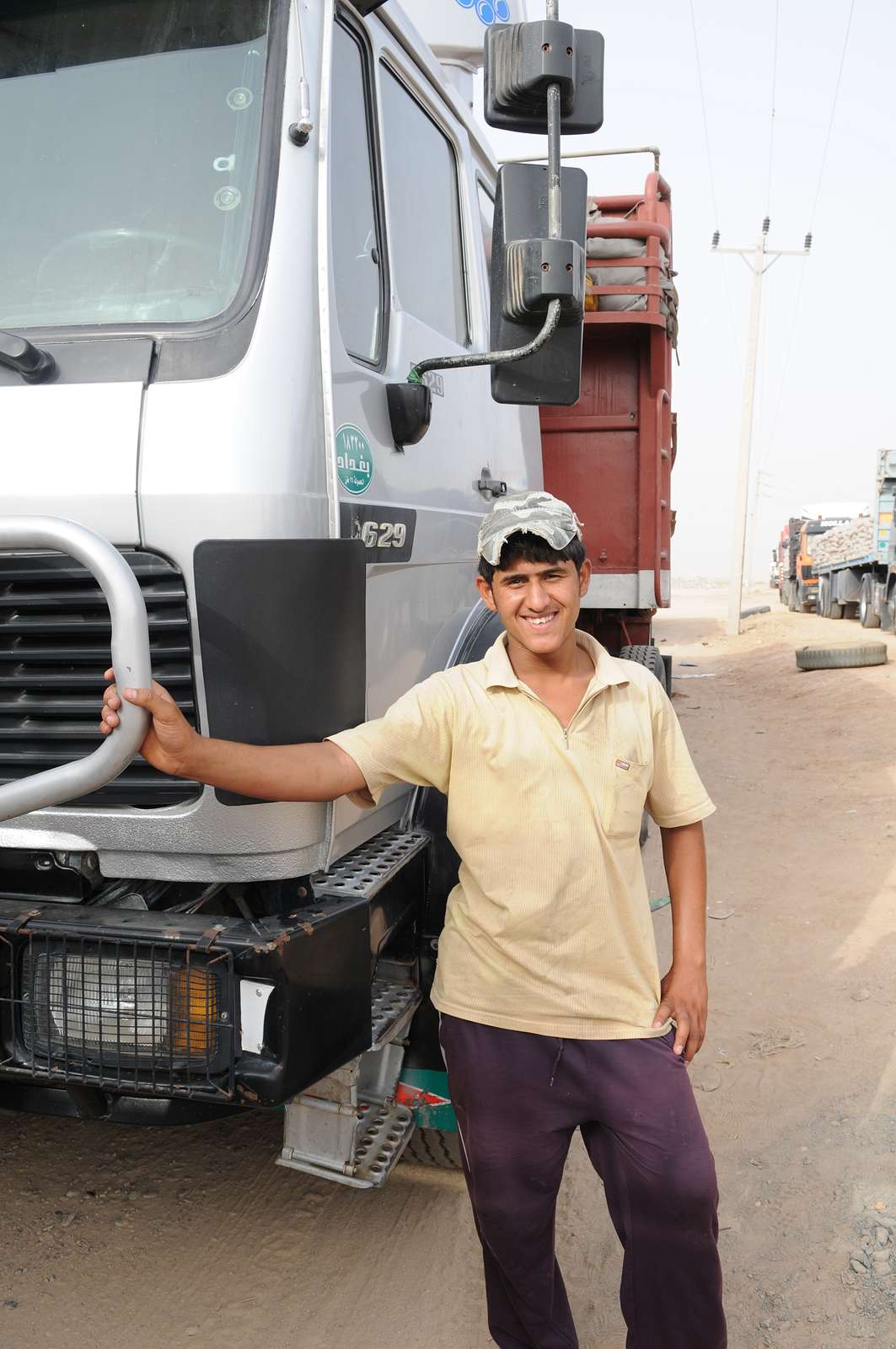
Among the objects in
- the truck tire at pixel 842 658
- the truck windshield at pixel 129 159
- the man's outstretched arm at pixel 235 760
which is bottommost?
the truck tire at pixel 842 658

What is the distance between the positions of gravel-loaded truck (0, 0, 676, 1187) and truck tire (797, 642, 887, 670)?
38.5 ft

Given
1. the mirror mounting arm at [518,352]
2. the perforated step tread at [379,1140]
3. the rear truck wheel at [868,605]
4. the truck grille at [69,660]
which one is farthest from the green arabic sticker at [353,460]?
the rear truck wheel at [868,605]

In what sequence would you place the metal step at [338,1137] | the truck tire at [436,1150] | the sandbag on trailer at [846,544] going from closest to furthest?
the metal step at [338,1137] < the truck tire at [436,1150] < the sandbag on trailer at [846,544]

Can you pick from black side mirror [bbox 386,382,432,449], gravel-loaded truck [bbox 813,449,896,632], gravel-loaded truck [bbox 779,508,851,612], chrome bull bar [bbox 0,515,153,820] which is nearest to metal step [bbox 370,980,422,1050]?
chrome bull bar [bbox 0,515,153,820]

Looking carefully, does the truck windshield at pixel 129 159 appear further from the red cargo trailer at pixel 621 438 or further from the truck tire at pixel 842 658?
the truck tire at pixel 842 658

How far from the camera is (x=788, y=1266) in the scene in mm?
2627

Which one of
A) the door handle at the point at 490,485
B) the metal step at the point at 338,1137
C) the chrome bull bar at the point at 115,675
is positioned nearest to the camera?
the chrome bull bar at the point at 115,675

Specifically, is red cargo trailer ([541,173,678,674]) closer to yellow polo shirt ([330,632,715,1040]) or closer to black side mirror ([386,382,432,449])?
black side mirror ([386,382,432,449])

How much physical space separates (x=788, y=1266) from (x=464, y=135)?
10.4 ft

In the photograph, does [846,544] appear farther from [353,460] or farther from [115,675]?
[115,675]

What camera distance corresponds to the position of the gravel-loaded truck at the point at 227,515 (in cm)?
188

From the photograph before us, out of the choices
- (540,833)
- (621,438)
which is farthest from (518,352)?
(621,438)

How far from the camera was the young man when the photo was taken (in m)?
1.87

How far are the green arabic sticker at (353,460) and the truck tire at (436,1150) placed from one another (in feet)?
5.78
